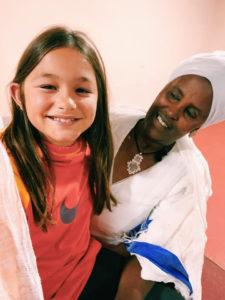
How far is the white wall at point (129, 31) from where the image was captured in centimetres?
101

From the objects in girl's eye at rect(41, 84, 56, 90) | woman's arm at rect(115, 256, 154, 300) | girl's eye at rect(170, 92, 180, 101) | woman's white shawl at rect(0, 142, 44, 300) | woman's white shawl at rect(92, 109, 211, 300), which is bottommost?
woman's arm at rect(115, 256, 154, 300)

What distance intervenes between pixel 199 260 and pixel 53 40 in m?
0.81

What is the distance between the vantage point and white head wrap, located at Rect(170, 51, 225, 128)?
0.70m

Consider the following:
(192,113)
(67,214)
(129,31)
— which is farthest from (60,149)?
(129,31)

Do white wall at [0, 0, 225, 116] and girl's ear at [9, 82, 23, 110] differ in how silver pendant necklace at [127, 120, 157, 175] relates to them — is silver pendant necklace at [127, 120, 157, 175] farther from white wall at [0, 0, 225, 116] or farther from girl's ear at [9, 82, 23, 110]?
white wall at [0, 0, 225, 116]

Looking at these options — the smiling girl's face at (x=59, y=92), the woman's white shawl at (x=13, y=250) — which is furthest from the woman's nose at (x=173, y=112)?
the woman's white shawl at (x=13, y=250)

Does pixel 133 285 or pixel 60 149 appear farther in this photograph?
pixel 133 285

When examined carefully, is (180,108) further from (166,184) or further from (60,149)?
(60,149)

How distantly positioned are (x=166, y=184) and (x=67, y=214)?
15.8 inches

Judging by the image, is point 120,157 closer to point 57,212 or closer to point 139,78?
point 57,212

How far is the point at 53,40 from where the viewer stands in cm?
49

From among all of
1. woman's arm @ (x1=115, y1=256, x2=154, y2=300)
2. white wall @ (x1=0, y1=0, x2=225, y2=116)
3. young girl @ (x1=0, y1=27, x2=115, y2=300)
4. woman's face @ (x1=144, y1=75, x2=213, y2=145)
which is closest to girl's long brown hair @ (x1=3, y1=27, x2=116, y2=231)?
young girl @ (x1=0, y1=27, x2=115, y2=300)

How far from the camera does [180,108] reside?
0.74 metres

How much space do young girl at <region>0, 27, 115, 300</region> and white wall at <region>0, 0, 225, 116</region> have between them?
59cm
